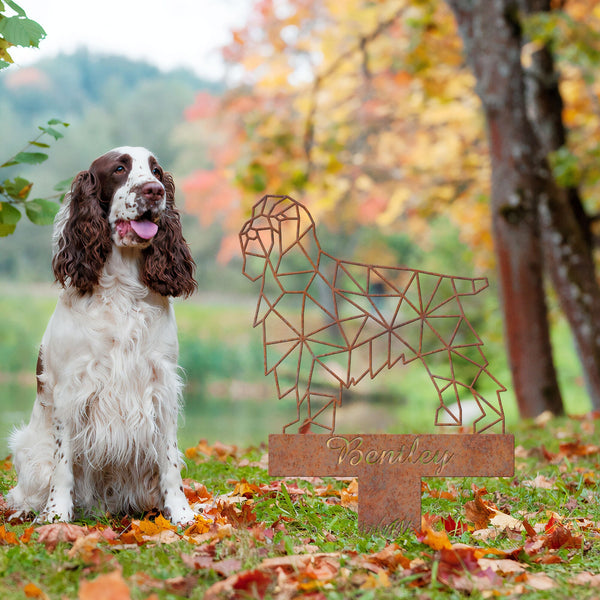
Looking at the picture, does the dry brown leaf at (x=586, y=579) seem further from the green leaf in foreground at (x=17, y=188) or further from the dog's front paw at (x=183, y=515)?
the green leaf in foreground at (x=17, y=188)

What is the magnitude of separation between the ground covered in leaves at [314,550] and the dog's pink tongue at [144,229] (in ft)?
3.67

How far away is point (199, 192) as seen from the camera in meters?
21.0

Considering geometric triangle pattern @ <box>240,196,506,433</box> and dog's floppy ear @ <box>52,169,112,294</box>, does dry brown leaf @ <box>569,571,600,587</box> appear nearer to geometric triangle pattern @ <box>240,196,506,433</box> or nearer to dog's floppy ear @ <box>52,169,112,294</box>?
geometric triangle pattern @ <box>240,196,506,433</box>

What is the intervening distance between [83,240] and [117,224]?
0.15 m

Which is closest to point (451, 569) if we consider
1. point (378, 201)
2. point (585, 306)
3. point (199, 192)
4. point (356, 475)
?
point (356, 475)

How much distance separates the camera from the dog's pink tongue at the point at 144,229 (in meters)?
2.88

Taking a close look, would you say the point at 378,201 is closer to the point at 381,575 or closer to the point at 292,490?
the point at 292,490

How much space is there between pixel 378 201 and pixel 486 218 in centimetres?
734

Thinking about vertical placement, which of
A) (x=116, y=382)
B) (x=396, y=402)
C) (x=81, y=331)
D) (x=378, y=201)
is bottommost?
(x=396, y=402)

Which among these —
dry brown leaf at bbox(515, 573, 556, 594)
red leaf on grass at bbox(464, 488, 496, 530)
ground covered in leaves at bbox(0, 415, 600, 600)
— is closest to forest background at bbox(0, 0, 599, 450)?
ground covered in leaves at bbox(0, 415, 600, 600)

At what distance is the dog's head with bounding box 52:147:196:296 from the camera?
288cm

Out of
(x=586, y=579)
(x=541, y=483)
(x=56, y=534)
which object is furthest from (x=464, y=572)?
(x=541, y=483)

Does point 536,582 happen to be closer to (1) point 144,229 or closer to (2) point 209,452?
(1) point 144,229

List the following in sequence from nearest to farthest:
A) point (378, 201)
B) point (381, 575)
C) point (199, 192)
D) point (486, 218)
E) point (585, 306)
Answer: point (381, 575) → point (585, 306) → point (486, 218) → point (378, 201) → point (199, 192)
